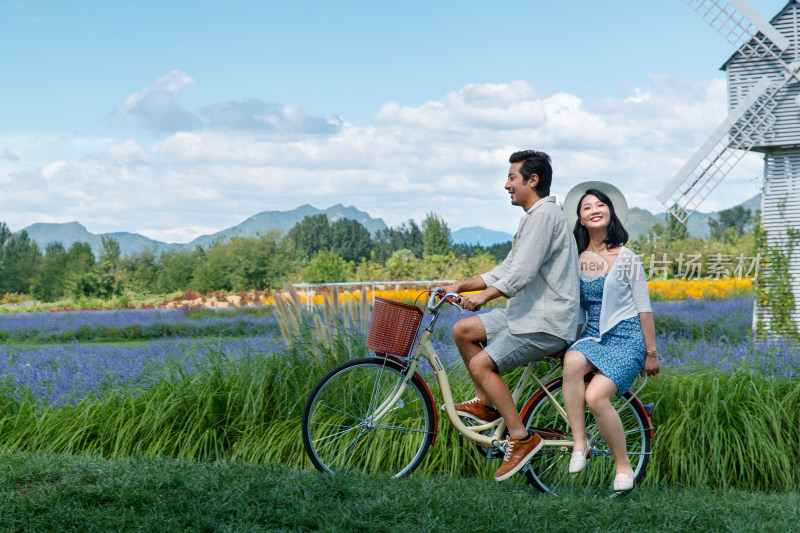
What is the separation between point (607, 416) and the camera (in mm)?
3832

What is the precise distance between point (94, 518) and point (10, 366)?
414 centimetres

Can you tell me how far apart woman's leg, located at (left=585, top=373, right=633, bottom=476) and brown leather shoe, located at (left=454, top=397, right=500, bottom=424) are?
0.58 m

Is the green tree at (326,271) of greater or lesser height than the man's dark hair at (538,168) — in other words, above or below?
Answer: below

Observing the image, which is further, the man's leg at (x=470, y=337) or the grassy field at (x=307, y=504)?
the man's leg at (x=470, y=337)

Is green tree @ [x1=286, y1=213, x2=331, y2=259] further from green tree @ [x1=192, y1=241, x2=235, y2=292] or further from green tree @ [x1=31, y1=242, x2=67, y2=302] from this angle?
green tree @ [x1=192, y1=241, x2=235, y2=292]

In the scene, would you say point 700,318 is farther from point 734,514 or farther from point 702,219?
point 702,219

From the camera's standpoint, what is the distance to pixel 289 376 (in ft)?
16.5

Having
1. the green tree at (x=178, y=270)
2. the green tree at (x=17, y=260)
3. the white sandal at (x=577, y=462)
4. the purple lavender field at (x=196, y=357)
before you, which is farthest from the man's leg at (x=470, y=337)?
the green tree at (x=17, y=260)

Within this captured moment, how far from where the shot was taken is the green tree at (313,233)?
147 ft

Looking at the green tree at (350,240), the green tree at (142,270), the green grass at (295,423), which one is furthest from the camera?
the green tree at (350,240)

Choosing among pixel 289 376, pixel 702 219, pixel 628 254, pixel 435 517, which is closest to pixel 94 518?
pixel 435 517

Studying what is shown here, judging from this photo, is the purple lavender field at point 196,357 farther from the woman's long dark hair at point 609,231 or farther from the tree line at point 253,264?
the tree line at point 253,264

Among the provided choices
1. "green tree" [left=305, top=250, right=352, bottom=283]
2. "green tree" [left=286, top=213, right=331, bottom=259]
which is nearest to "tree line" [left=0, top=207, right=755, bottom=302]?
"green tree" [left=305, top=250, right=352, bottom=283]

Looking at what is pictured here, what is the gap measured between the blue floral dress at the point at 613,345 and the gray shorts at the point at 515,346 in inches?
6.1
